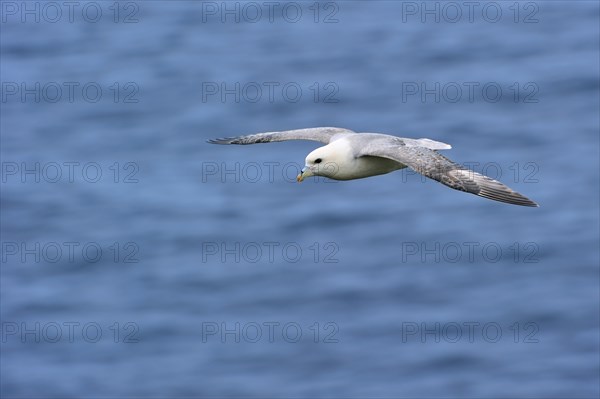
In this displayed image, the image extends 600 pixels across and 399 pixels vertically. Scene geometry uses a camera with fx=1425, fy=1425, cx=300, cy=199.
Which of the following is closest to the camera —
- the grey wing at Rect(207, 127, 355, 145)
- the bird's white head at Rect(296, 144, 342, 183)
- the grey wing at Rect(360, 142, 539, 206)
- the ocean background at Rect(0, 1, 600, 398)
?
the grey wing at Rect(360, 142, 539, 206)

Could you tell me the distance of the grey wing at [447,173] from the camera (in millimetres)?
15654

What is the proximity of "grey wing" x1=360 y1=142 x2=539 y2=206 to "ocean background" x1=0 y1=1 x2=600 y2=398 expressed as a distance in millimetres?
17801

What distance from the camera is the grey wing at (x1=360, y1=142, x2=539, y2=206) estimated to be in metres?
15.7

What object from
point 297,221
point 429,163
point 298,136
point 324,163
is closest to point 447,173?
point 429,163

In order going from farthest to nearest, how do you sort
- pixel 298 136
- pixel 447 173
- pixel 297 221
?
1. pixel 297 221
2. pixel 298 136
3. pixel 447 173

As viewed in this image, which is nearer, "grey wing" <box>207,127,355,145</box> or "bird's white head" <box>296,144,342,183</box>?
"bird's white head" <box>296,144,342,183</box>

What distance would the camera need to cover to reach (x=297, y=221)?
38.2m

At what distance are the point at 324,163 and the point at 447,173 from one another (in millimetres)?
1549

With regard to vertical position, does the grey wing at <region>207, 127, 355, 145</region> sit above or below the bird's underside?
above

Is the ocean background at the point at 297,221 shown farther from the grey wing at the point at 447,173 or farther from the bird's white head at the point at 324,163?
the grey wing at the point at 447,173

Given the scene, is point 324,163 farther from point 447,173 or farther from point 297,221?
point 297,221

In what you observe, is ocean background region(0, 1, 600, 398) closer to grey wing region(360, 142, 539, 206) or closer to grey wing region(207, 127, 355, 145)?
grey wing region(207, 127, 355, 145)

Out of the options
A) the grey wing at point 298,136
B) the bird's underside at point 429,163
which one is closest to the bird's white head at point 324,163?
the bird's underside at point 429,163

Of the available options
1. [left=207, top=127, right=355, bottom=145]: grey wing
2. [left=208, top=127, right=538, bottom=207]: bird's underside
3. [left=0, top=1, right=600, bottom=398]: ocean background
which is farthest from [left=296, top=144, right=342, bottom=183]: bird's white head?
[left=0, top=1, right=600, bottom=398]: ocean background
